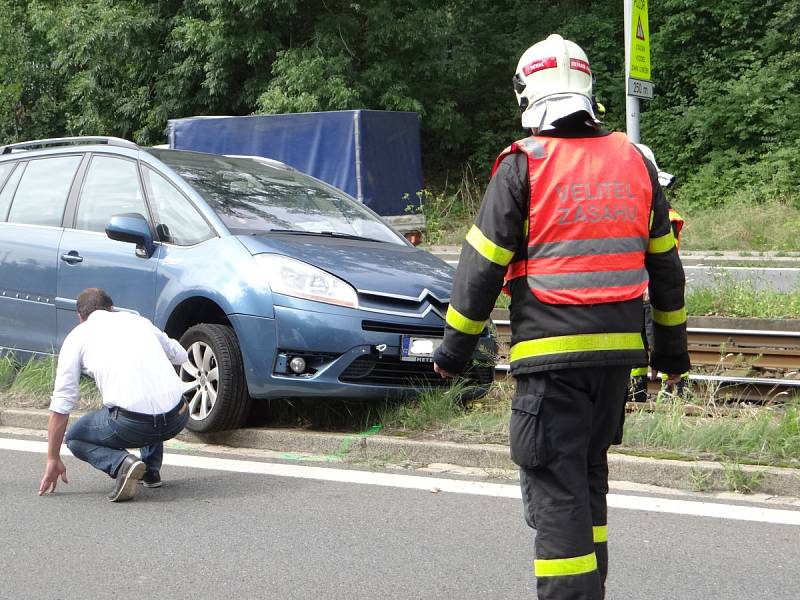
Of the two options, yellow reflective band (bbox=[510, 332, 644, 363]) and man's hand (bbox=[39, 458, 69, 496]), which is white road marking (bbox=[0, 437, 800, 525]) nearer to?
man's hand (bbox=[39, 458, 69, 496])

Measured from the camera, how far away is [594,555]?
3.16 meters

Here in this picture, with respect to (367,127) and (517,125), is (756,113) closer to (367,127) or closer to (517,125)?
(517,125)

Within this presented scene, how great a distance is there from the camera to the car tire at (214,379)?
243 inches

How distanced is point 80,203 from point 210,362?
1.84 metres

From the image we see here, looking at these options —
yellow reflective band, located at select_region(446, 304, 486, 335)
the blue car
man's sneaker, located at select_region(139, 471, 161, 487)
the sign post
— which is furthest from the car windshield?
the sign post

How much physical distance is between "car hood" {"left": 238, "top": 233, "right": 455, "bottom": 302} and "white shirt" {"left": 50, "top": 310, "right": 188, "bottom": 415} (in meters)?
1.04

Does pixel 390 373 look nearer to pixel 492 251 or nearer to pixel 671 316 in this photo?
pixel 671 316

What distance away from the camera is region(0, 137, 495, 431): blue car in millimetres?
6031

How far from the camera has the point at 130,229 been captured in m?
6.35

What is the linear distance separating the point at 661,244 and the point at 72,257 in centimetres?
474

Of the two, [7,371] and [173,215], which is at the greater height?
[173,215]

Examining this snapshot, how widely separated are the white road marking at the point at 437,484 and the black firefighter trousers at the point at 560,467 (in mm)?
1829

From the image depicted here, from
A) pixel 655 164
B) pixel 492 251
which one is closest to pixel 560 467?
pixel 492 251

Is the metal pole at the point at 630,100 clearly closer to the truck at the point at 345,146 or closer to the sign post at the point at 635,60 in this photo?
the sign post at the point at 635,60
